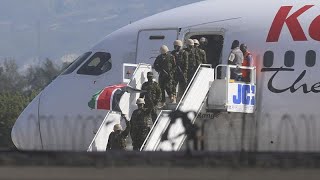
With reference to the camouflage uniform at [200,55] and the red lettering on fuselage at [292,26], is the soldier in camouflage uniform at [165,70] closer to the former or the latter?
the camouflage uniform at [200,55]

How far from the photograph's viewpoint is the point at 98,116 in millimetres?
21250

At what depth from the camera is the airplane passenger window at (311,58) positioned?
19484mm

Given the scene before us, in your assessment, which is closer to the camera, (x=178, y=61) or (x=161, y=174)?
(x=161, y=174)

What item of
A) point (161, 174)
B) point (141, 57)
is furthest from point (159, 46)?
point (161, 174)

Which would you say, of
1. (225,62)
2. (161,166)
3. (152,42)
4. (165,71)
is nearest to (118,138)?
(165,71)

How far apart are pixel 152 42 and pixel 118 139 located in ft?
11.6

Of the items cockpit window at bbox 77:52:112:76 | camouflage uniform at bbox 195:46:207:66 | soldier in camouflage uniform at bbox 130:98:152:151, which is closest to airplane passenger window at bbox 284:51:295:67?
camouflage uniform at bbox 195:46:207:66

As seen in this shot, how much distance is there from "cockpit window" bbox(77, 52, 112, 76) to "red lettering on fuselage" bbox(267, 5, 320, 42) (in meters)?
4.66

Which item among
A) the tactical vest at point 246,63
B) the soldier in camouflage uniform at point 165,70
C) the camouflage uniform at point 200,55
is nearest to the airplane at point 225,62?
the tactical vest at point 246,63

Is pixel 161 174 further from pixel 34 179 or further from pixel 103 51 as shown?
pixel 103 51

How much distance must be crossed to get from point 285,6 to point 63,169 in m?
12.6

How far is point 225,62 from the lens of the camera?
2048cm

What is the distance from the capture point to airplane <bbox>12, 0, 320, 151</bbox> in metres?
19.5

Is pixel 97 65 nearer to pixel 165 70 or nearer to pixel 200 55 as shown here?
pixel 165 70
